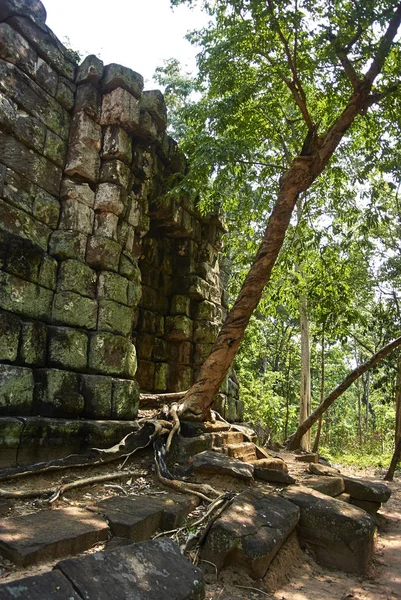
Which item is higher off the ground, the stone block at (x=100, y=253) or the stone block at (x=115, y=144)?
the stone block at (x=115, y=144)

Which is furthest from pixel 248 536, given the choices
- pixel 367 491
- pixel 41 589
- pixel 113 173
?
pixel 113 173

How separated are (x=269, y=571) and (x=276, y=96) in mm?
7635

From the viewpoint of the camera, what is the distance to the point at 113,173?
5.70 metres

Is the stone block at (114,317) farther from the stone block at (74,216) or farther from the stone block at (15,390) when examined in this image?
the stone block at (15,390)

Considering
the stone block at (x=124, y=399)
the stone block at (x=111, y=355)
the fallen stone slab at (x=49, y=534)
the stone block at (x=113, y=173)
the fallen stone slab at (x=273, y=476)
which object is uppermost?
the stone block at (x=113, y=173)

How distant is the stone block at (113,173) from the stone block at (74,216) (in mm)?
512

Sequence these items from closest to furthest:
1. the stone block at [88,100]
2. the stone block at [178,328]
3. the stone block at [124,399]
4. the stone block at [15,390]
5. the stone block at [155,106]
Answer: the stone block at [15,390] < the stone block at [124,399] < the stone block at [88,100] < the stone block at [155,106] < the stone block at [178,328]

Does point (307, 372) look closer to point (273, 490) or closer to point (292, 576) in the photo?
point (273, 490)

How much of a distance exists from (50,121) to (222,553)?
480 cm

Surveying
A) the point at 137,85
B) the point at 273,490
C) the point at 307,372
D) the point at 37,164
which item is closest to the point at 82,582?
the point at 273,490

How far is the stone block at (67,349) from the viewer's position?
4797 millimetres

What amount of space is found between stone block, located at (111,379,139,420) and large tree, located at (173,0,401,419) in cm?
68

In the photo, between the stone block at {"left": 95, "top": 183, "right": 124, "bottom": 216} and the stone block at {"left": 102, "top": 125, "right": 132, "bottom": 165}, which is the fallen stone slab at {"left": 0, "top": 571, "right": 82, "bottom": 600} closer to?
the stone block at {"left": 95, "top": 183, "right": 124, "bottom": 216}

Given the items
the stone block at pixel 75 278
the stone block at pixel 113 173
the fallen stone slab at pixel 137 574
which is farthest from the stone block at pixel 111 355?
the fallen stone slab at pixel 137 574
